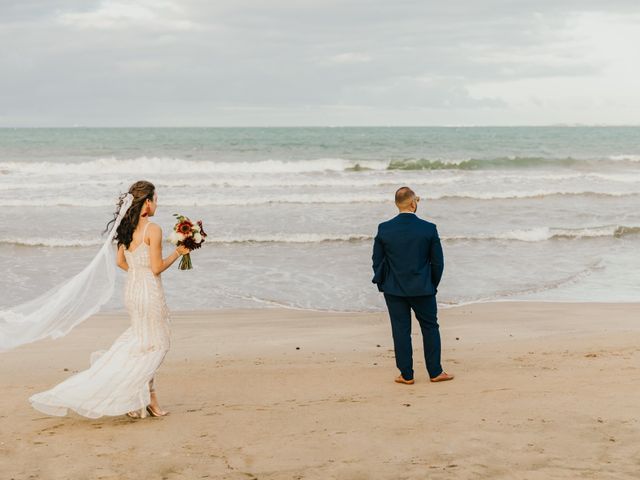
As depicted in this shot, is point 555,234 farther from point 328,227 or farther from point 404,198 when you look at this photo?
point 404,198

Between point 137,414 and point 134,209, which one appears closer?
point 134,209

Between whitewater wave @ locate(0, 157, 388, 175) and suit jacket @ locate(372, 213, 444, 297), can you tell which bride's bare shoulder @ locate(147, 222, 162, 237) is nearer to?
suit jacket @ locate(372, 213, 444, 297)

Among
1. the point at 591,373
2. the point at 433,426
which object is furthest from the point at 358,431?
the point at 591,373

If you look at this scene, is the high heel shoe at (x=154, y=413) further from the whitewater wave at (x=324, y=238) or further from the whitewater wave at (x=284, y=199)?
the whitewater wave at (x=284, y=199)

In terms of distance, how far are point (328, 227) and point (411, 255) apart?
44.3ft

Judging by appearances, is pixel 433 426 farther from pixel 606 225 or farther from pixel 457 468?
pixel 606 225

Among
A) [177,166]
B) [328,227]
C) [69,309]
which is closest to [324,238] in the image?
[328,227]

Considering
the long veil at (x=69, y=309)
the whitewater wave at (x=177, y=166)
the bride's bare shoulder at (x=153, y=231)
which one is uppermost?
the bride's bare shoulder at (x=153, y=231)

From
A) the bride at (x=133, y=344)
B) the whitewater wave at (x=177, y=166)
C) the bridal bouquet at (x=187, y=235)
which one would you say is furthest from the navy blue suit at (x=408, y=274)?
the whitewater wave at (x=177, y=166)

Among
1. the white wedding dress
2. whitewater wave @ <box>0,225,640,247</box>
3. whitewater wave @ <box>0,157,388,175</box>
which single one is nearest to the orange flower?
the white wedding dress

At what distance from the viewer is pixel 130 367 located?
5484mm

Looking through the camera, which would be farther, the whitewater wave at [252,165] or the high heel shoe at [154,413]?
the whitewater wave at [252,165]

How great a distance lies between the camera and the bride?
541cm

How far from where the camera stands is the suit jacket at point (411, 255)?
6.34 meters
